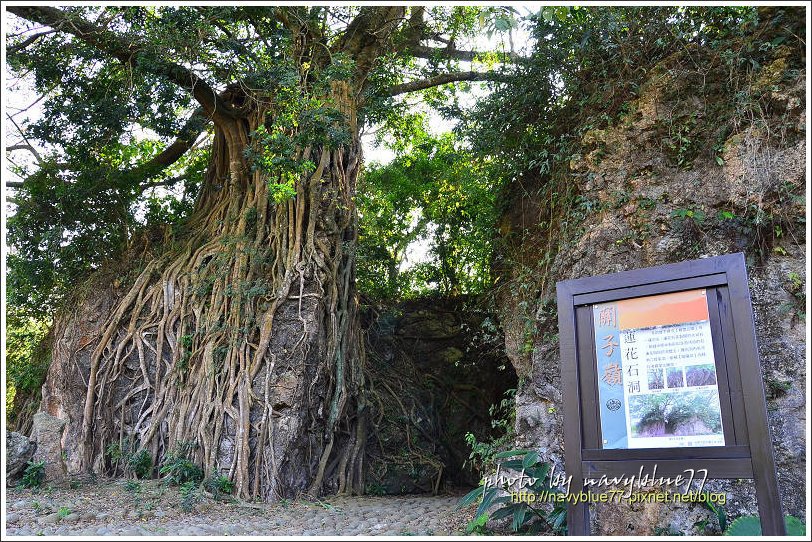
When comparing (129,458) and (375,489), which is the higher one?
(129,458)

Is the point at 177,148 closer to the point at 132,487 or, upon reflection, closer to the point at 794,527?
the point at 132,487

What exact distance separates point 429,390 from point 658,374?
476 centimetres

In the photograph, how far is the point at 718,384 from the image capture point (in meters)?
2.83

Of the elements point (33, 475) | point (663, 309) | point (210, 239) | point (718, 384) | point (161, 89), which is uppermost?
point (161, 89)

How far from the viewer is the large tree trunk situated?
5340 millimetres

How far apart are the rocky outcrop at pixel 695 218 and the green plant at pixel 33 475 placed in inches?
147

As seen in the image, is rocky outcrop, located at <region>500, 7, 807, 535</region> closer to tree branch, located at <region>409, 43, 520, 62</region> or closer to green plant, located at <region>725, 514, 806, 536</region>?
green plant, located at <region>725, 514, 806, 536</region>

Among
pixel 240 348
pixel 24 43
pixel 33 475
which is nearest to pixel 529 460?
pixel 240 348

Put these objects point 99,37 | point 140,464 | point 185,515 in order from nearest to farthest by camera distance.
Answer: point 185,515, point 99,37, point 140,464

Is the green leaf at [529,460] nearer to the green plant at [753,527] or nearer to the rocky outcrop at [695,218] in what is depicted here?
the rocky outcrop at [695,218]

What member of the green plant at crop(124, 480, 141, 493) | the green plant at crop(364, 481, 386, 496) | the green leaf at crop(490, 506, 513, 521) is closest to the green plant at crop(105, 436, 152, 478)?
the green plant at crop(124, 480, 141, 493)

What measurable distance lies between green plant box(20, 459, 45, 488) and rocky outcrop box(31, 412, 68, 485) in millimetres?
105

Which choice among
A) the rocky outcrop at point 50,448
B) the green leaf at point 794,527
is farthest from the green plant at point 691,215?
the rocky outcrop at point 50,448

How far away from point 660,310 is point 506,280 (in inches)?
102
